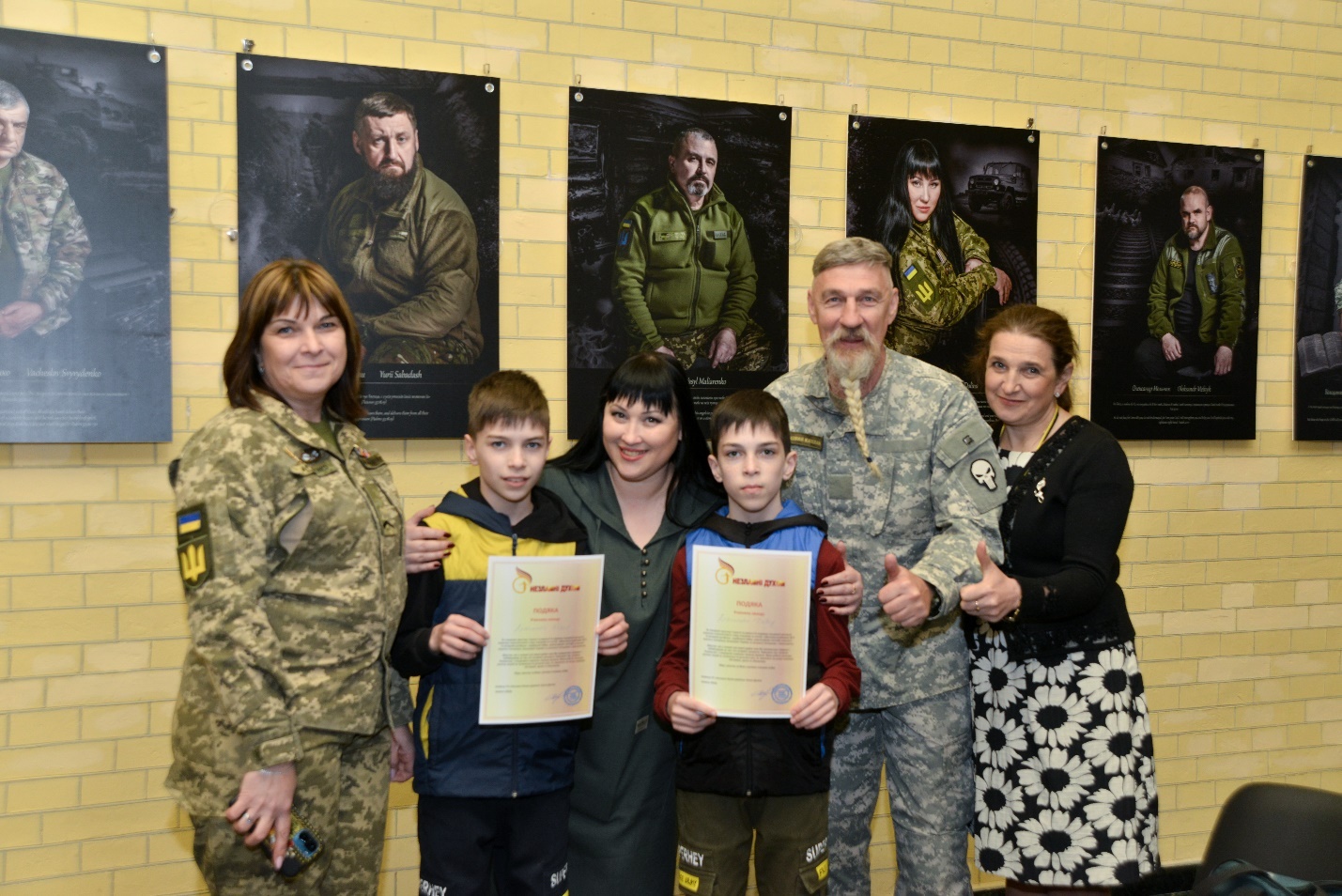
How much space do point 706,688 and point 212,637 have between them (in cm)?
110

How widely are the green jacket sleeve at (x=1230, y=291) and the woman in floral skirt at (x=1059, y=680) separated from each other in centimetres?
231

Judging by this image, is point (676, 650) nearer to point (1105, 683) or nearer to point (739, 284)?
point (1105, 683)

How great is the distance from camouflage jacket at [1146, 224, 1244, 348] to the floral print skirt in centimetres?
236

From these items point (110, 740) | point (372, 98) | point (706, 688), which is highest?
point (372, 98)

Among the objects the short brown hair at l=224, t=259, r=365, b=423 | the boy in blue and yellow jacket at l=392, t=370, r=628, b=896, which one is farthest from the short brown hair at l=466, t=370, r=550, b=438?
the short brown hair at l=224, t=259, r=365, b=423

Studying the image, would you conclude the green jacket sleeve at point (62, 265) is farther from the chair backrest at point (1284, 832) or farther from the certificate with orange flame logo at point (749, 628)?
the chair backrest at point (1284, 832)

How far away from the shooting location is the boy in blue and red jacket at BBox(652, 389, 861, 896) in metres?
2.46

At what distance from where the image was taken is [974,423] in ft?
9.63

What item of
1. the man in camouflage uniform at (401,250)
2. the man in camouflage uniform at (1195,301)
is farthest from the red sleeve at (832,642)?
the man in camouflage uniform at (1195,301)

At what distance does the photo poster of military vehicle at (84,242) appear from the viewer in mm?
3322

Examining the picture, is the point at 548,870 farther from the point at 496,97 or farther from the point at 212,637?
the point at 496,97

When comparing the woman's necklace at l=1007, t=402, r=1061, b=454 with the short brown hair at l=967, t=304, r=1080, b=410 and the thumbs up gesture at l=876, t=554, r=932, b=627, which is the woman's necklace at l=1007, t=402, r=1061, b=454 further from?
the thumbs up gesture at l=876, t=554, r=932, b=627

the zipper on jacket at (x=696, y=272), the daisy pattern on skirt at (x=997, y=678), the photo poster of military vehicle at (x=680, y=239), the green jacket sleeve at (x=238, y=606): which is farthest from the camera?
the zipper on jacket at (x=696, y=272)

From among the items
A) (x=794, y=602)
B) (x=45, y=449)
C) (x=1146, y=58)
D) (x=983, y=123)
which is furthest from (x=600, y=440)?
(x=1146, y=58)
